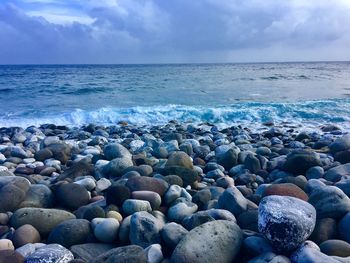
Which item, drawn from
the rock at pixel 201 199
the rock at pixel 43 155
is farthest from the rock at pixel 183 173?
the rock at pixel 43 155

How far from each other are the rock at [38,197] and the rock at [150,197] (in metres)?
0.92

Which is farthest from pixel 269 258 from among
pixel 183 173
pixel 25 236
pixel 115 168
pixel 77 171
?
pixel 77 171

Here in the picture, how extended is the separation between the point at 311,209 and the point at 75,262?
1781 millimetres

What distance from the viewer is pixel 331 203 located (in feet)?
9.89

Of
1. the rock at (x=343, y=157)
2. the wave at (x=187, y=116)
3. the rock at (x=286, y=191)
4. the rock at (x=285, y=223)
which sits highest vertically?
the rock at (x=285, y=223)

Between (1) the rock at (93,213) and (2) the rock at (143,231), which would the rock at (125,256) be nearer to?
(2) the rock at (143,231)

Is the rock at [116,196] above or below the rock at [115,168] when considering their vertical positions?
above

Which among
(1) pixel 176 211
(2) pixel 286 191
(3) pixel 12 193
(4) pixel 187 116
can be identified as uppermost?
(2) pixel 286 191

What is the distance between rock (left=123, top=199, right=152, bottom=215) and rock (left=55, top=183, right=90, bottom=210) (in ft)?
2.06

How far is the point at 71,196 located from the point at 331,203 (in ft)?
8.40

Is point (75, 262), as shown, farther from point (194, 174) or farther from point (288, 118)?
point (288, 118)

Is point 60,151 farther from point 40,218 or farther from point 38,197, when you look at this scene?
point 40,218

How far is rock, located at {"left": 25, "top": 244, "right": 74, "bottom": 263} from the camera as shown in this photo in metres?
2.54

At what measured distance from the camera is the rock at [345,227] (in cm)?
275
